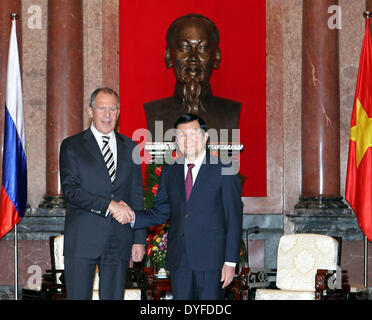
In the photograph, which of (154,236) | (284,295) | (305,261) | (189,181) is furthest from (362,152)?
(189,181)

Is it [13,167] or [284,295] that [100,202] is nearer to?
[284,295]

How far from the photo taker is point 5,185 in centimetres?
759

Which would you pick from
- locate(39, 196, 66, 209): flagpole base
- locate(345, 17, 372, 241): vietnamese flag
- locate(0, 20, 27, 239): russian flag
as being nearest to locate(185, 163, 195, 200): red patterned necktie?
locate(0, 20, 27, 239): russian flag

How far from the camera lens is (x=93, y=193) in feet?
15.1

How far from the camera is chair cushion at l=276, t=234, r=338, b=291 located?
22.8ft

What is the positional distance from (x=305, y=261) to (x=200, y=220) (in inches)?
113

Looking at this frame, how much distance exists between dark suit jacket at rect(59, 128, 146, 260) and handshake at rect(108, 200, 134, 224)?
38 mm

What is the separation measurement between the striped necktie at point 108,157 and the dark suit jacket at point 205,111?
13.6ft

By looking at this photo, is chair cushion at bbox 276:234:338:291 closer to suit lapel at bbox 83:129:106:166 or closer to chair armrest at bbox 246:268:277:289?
chair armrest at bbox 246:268:277:289

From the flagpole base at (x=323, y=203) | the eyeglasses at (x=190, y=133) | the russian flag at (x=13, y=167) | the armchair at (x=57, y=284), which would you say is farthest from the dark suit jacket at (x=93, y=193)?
the flagpole base at (x=323, y=203)

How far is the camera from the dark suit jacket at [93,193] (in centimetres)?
454

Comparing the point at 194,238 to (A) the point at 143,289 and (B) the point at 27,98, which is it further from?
(B) the point at 27,98

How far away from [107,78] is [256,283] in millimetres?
3361
